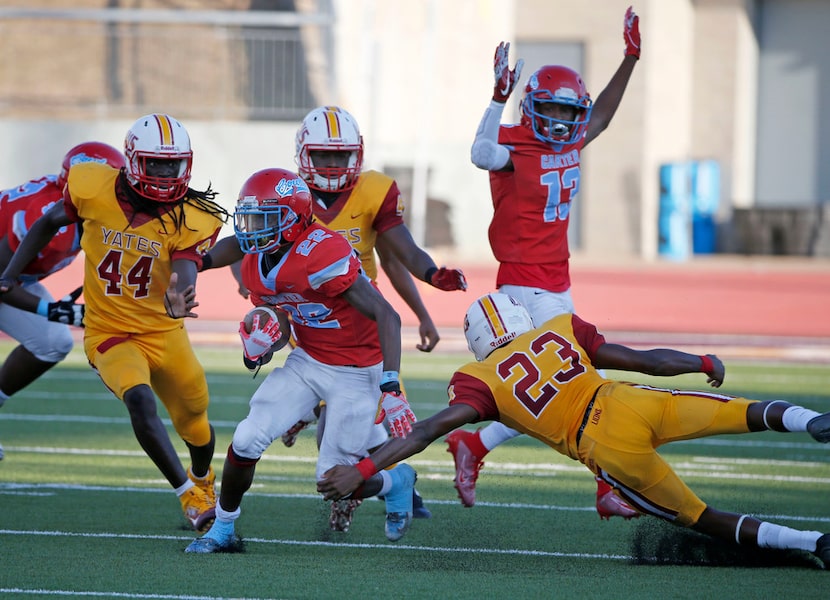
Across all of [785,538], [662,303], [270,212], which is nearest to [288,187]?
[270,212]

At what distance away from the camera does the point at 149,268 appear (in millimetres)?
5961

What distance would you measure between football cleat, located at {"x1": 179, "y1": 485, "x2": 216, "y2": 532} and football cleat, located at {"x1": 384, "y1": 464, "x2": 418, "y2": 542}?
2.80ft

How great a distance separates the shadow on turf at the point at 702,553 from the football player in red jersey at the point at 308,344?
3.56 feet

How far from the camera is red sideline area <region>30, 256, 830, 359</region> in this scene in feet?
49.3

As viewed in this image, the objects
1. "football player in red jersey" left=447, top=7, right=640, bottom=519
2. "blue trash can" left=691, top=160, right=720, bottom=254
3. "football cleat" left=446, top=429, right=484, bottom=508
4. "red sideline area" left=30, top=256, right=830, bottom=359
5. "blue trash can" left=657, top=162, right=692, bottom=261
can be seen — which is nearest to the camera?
"football cleat" left=446, top=429, right=484, bottom=508

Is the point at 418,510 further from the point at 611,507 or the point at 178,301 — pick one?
the point at 178,301

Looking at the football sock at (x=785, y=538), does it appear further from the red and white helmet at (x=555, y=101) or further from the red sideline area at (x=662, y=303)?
the red sideline area at (x=662, y=303)

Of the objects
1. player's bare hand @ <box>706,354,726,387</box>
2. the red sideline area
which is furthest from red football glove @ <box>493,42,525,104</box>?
the red sideline area

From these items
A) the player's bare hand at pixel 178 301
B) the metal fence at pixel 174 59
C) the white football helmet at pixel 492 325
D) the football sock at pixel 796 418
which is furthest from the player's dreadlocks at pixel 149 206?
the metal fence at pixel 174 59

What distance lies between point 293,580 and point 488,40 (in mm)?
22761

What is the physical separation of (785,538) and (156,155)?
10.8ft

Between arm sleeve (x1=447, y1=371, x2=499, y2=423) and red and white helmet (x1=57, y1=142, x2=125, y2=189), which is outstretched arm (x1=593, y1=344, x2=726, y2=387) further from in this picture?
red and white helmet (x1=57, y1=142, x2=125, y2=189)

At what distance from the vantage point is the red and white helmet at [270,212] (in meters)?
5.30

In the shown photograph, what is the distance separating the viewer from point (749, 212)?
29609mm
